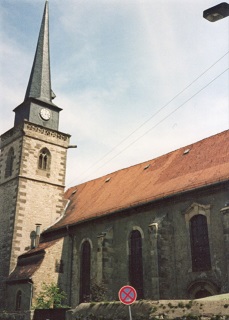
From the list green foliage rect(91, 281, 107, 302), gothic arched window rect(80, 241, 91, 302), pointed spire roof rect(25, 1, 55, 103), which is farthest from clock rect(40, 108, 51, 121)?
green foliage rect(91, 281, 107, 302)

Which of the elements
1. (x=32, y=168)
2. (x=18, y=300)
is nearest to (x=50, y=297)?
(x=18, y=300)

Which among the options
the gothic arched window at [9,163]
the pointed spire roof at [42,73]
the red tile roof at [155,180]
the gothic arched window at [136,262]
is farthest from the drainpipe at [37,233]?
the pointed spire roof at [42,73]

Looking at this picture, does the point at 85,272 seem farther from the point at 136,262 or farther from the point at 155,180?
the point at 155,180

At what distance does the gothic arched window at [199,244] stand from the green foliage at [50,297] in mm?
8672

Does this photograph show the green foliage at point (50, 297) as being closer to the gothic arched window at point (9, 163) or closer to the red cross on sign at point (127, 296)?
the gothic arched window at point (9, 163)

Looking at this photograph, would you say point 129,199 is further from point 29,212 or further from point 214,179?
point 29,212

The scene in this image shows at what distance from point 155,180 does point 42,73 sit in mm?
15102

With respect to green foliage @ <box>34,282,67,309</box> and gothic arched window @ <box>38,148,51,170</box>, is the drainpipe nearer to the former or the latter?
green foliage @ <box>34,282,67,309</box>

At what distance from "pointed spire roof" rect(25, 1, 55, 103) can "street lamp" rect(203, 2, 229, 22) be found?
23663mm

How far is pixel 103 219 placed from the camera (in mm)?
21812

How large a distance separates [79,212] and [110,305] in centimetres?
1414

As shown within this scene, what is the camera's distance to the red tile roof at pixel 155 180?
18391 millimetres

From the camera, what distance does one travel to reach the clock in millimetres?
29219

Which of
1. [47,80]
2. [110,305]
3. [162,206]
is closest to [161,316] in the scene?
[110,305]
